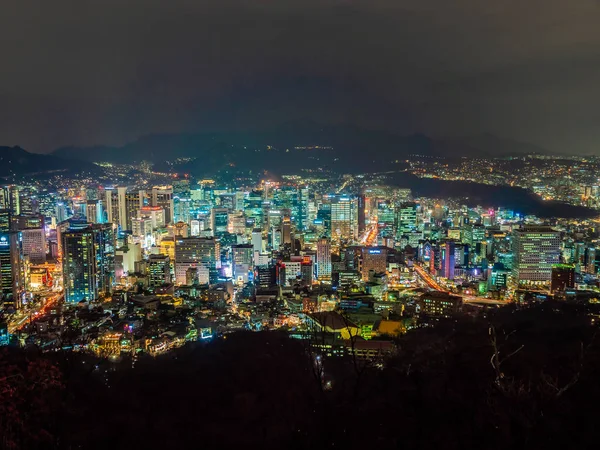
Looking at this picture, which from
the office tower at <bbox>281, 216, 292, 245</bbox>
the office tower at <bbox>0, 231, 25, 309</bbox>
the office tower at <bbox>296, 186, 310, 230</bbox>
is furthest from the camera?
the office tower at <bbox>296, 186, 310, 230</bbox>

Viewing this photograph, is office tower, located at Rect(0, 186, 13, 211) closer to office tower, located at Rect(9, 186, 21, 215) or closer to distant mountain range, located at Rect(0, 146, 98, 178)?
office tower, located at Rect(9, 186, 21, 215)

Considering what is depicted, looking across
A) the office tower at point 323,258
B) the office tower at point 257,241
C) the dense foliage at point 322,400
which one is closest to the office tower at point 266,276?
the office tower at point 323,258

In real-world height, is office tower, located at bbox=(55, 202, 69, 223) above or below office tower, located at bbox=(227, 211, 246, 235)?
above

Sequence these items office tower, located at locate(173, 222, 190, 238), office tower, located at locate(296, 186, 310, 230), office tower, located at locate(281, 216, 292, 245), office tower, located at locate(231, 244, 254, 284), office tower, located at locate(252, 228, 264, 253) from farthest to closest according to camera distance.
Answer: office tower, located at locate(296, 186, 310, 230), office tower, located at locate(173, 222, 190, 238), office tower, located at locate(281, 216, 292, 245), office tower, located at locate(252, 228, 264, 253), office tower, located at locate(231, 244, 254, 284)

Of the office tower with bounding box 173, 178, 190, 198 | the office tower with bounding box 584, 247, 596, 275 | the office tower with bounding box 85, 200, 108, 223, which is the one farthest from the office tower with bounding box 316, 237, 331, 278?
the office tower with bounding box 173, 178, 190, 198

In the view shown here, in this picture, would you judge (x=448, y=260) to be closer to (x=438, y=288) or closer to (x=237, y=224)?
(x=438, y=288)

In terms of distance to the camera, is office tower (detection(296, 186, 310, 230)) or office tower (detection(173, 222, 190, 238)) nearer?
office tower (detection(173, 222, 190, 238))

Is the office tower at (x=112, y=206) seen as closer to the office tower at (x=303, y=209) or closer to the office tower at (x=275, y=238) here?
the office tower at (x=275, y=238)
